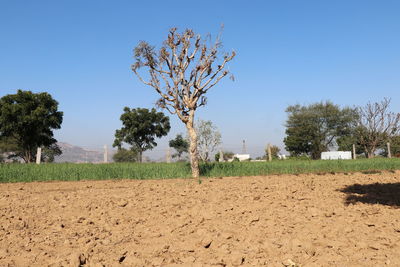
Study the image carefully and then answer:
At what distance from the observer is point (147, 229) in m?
5.40

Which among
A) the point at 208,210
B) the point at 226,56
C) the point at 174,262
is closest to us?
the point at 174,262

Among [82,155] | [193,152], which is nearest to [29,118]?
[82,155]

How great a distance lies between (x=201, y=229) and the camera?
516 cm

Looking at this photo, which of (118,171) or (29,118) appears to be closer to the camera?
(118,171)

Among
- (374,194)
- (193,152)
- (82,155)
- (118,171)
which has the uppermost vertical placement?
(82,155)

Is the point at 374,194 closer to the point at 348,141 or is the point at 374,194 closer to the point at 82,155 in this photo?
the point at 82,155

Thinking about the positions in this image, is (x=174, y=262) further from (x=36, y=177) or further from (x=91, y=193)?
(x=36, y=177)

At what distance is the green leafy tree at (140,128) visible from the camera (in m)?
36.6

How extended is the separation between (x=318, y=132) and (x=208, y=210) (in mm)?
44387

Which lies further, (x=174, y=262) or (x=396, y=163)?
(x=396, y=163)

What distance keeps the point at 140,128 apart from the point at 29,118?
39.0 feet

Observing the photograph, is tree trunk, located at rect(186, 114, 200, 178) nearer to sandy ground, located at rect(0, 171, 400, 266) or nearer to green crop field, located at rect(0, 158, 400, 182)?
green crop field, located at rect(0, 158, 400, 182)

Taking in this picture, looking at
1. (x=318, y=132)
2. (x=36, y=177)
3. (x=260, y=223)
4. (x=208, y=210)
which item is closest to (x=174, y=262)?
(x=260, y=223)

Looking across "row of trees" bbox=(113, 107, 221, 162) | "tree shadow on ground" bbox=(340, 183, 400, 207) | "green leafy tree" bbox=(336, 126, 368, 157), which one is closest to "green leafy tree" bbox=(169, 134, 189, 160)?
"row of trees" bbox=(113, 107, 221, 162)
